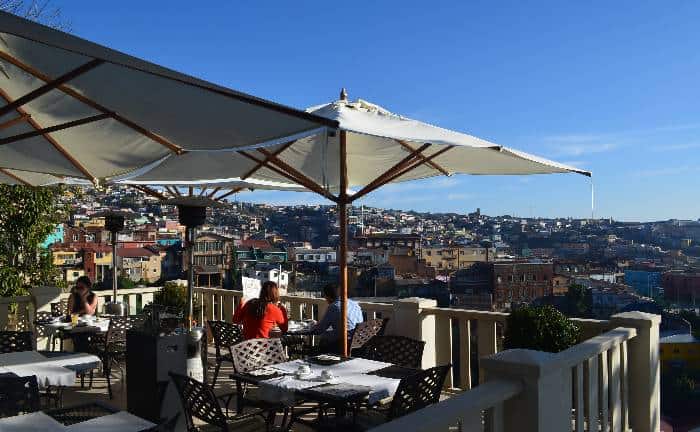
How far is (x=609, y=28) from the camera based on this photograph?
14.5 m

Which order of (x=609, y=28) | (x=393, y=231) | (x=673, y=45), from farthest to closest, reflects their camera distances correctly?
(x=393, y=231) → (x=673, y=45) → (x=609, y=28)

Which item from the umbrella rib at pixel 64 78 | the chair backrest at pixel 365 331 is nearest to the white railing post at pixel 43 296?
the chair backrest at pixel 365 331

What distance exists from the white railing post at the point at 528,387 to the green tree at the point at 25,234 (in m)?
8.47

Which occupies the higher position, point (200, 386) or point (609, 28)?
point (609, 28)

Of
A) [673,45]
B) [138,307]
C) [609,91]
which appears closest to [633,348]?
[138,307]

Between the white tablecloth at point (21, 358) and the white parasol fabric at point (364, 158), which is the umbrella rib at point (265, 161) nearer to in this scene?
the white parasol fabric at point (364, 158)

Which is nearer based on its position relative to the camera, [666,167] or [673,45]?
[673,45]

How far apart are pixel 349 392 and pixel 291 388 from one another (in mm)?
362

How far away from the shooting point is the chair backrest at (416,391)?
3.16 m

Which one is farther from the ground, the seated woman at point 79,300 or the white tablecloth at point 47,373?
the seated woman at point 79,300

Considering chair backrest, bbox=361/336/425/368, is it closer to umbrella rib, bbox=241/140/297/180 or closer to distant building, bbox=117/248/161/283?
umbrella rib, bbox=241/140/297/180

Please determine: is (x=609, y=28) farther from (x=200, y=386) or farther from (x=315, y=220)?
(x=315, y=220)

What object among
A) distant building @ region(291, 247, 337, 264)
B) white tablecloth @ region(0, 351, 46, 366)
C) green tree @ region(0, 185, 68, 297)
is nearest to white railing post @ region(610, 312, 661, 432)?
white tablecloth @ region(0, 351, 46, 366)

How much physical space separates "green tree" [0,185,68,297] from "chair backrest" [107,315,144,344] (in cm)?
434
